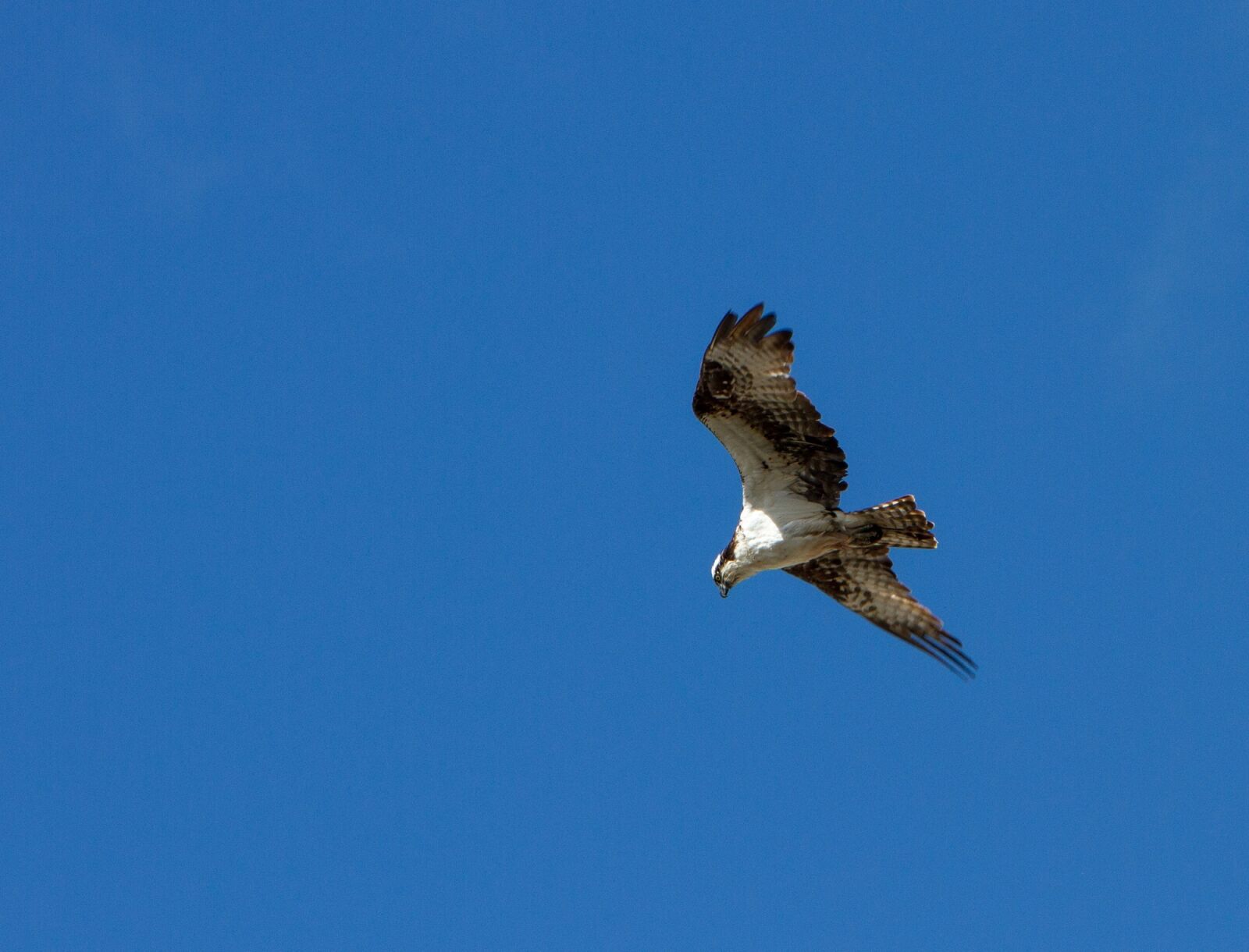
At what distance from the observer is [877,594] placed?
54.9 ft

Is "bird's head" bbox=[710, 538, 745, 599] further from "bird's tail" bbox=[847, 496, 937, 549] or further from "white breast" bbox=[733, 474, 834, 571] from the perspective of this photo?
"bird's tail" bbox=[847, 496, 937, 549]

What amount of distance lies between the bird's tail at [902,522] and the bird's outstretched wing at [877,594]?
3.55 ft

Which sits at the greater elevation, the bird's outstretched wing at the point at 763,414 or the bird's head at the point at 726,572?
the bird's outstretched wing at the point at 763,414

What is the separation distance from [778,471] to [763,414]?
723 mm

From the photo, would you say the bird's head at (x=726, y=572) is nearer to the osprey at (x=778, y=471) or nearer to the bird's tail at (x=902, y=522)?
the osprey at (x=778, y=471)

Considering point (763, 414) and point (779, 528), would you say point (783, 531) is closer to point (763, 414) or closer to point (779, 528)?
point (779, 528)

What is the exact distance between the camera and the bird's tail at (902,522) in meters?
14.9

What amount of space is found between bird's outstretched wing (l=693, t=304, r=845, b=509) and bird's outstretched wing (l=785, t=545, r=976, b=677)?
158cm

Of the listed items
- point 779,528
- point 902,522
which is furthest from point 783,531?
point 902,522

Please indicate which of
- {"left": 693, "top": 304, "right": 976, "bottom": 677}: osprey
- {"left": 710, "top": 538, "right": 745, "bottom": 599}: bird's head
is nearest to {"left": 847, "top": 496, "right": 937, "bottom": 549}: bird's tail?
{"left": 693, "top": 304, "right": 976, "bottom": 677}: osprey

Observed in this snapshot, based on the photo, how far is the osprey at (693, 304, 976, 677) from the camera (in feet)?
45.9

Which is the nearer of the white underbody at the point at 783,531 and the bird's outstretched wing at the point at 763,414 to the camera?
the bird's outstretched wing at the point at 763,414

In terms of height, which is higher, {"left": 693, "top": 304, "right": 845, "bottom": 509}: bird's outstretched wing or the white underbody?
{"left": 693, "top": 304, "right": 845, "bottom": 509}: bird's outstretched wing

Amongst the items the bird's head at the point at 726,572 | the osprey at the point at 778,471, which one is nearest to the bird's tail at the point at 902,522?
the osprey at the point at 778,471
